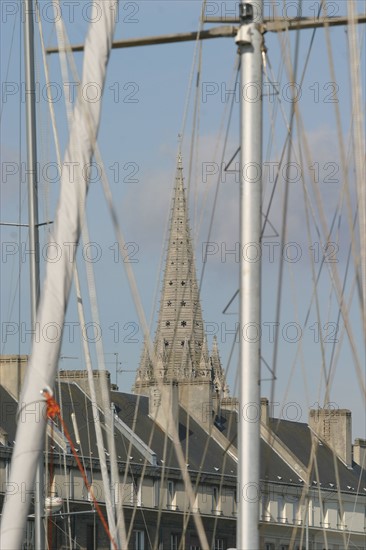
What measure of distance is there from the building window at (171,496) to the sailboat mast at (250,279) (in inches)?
2555

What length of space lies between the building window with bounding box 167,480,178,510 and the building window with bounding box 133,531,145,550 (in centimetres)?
238

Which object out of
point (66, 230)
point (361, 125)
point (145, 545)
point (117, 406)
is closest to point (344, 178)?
point (361, 125)

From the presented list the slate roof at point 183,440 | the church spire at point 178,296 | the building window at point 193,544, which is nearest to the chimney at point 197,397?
the slate roof at point 183,440

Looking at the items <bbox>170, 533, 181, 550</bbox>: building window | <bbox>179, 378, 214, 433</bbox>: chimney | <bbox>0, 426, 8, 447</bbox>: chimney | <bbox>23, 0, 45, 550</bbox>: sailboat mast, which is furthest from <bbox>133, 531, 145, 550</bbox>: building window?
<bbox>23, 0, 45, 550</bbox>: sailboat mast

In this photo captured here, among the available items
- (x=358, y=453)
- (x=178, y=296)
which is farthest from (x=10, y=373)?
(x=178, y=296)

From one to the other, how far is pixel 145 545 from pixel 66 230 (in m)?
64.5

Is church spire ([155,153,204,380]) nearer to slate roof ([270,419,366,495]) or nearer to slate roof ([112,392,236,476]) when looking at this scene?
slate roof ([270,419,366,495])

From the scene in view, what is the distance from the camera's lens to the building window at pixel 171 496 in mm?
79812

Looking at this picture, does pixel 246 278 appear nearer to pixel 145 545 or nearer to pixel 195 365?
pixel 145 545

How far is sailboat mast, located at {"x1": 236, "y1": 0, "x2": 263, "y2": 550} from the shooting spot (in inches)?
589

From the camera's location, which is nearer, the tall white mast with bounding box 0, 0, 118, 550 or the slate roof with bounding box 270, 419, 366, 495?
the tall white mast with bounding box 0, 0, 118, 550

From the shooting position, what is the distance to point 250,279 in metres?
15.3

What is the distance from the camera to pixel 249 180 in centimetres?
1535

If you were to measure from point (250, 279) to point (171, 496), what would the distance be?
66028 millimetres
